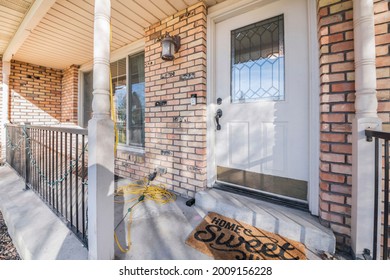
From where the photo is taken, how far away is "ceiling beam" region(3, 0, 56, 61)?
6.78 feet

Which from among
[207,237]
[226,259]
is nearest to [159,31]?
[207,237]

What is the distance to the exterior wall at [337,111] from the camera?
1.33 metres

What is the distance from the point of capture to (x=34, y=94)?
4.03 meters

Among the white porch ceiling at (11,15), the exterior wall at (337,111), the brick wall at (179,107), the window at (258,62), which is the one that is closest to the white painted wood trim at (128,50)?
the brick wall at (179,107)

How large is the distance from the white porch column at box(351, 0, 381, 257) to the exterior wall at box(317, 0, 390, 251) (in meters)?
0.09

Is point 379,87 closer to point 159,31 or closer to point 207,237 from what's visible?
point 207,237

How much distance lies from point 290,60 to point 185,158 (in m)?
1.50

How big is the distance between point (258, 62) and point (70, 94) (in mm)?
4129

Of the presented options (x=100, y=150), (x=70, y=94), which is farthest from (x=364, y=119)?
(x=70, y=94)

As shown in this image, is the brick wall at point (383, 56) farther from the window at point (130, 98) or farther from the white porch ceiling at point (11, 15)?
the white porch ceiling at point (11, 15)

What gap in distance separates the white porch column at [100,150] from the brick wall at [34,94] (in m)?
4.11

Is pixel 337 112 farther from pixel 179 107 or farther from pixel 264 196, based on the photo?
pixel 179 107

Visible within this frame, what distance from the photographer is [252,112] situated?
76.8 inches

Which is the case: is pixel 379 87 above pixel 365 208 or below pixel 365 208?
above
